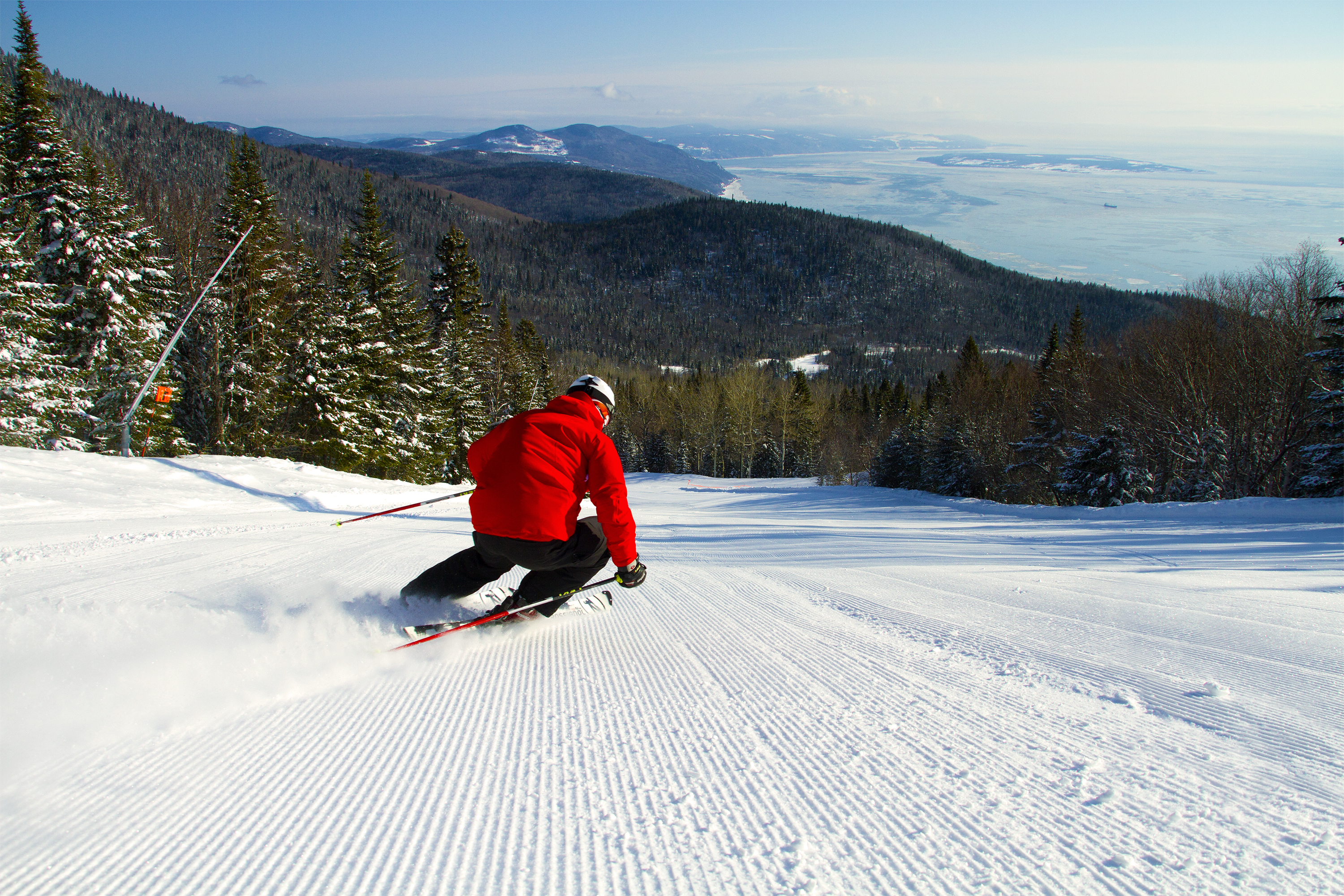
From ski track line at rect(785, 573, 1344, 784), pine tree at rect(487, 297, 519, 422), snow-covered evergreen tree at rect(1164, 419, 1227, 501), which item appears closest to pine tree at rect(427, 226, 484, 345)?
pine tree at rect(487, 297, 519, 422)

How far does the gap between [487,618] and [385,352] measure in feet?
86.1

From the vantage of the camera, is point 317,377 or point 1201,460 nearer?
point 1201,460

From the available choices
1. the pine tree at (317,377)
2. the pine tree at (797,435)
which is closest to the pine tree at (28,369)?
the pine tree at (317,377)

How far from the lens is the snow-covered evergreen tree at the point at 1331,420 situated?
1633 centimetres

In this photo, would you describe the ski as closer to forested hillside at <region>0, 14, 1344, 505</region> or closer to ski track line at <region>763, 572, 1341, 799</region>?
ski track line at <region>763, 572, 1341, 799</region>

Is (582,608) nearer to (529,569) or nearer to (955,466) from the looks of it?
(529,569)

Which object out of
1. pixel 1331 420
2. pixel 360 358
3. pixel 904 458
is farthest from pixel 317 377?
pixel 904 458

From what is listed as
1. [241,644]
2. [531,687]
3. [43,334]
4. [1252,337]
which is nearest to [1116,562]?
[531,687]

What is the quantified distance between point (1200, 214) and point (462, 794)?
16689 cm

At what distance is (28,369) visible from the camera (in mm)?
17734

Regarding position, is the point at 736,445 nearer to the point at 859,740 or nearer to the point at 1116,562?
the point at 1116,562

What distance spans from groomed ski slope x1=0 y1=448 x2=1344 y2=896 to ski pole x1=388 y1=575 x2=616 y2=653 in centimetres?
5

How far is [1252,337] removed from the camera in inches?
834

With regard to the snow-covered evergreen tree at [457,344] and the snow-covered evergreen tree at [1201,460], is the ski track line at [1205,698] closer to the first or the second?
the snow-covered evergreen tree at [1201,460]
